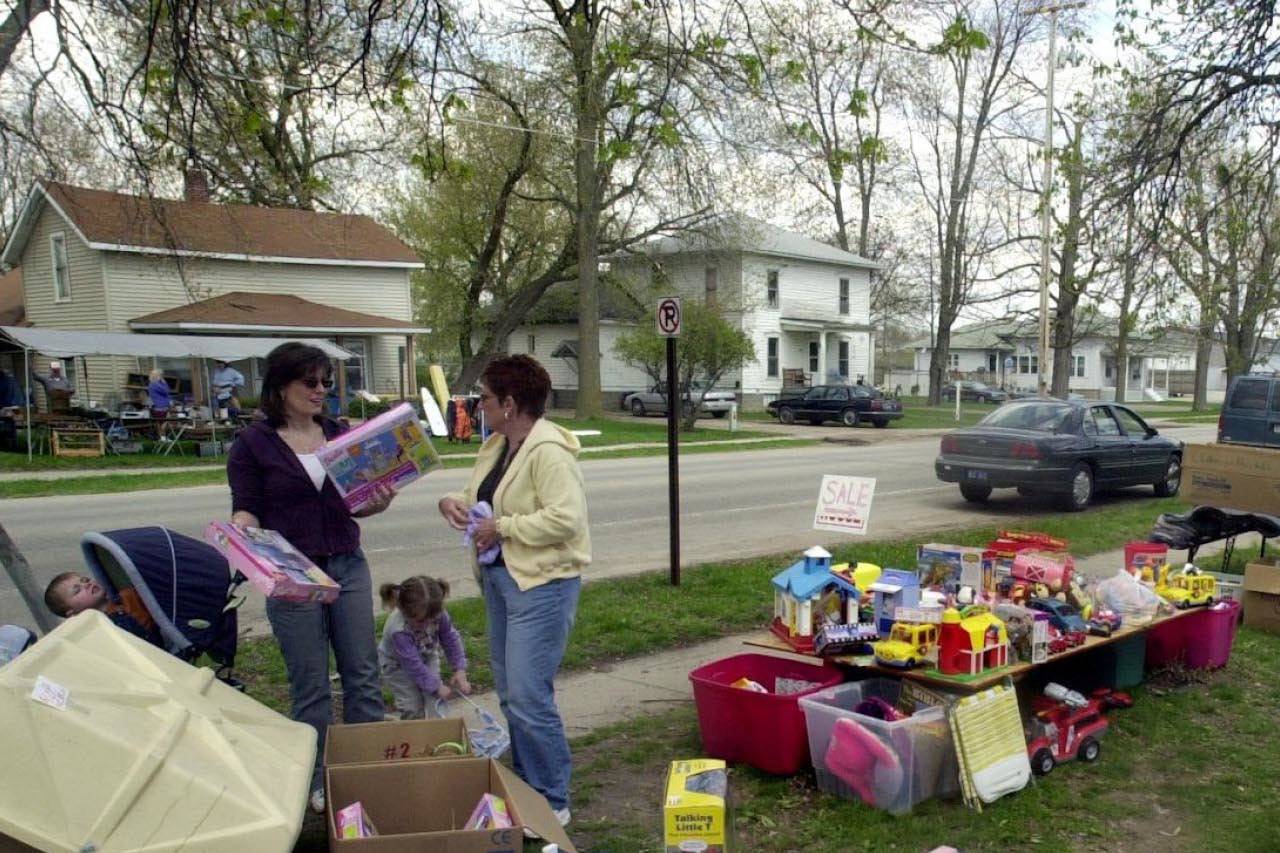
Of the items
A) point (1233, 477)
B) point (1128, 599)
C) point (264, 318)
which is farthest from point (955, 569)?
point (264, 318)

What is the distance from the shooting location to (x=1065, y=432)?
46.2ft

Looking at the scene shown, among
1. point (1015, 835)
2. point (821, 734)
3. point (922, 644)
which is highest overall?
point (922, 644)

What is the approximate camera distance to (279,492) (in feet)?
13.5

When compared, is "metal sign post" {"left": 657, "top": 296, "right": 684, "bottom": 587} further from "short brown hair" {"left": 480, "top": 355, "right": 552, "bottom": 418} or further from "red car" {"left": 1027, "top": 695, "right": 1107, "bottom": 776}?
"short brown hair" {"left": 480, "top": 355, "right": 552, "bottom": 418}

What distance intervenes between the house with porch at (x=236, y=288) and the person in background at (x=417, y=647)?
21611 millimetres

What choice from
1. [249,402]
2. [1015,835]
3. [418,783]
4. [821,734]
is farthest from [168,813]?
[249,402]

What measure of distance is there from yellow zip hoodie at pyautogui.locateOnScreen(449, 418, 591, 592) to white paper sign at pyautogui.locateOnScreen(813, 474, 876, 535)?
3001mm

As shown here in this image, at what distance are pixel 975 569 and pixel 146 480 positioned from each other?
14891 millimetres

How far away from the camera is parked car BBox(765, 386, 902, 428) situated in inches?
1307

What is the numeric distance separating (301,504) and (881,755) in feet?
8.65

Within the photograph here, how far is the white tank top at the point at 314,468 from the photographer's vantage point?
4145mm

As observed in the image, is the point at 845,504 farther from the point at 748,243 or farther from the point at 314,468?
A: the point at 748,243

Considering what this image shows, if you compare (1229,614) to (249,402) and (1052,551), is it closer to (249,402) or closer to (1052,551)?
(1052,551)

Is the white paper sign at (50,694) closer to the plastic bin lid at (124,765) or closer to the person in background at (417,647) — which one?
the plastic bin lid at (124,765)
